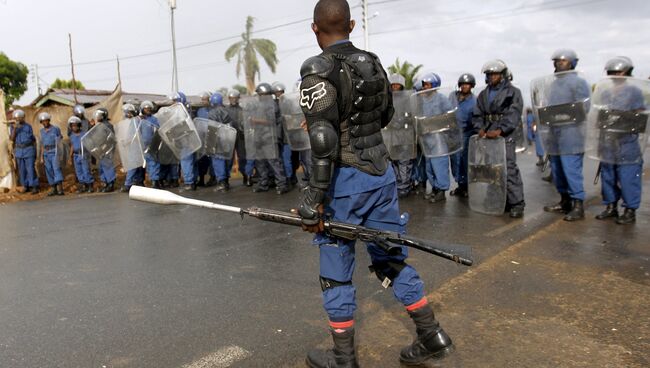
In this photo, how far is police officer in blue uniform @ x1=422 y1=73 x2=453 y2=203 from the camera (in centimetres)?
704

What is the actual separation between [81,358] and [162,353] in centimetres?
47

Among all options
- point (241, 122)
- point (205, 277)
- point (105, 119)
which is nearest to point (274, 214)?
point (205, 277)

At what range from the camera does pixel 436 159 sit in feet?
24.2

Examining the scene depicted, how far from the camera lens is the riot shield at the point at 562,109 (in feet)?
18.5

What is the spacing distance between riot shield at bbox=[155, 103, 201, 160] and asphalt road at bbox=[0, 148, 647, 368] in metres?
2.61

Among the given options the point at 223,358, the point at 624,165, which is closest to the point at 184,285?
the point at 223,358

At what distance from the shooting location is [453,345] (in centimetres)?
275

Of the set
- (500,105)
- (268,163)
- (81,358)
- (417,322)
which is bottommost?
(81,358)

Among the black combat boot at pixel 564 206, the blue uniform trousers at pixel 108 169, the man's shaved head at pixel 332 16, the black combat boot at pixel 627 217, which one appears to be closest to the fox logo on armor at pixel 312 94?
the man's shaved head at pixel 332 16

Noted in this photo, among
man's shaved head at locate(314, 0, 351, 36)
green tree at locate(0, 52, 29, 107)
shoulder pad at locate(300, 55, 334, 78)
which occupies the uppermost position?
green tree at locate(0, 52, 29, 107)

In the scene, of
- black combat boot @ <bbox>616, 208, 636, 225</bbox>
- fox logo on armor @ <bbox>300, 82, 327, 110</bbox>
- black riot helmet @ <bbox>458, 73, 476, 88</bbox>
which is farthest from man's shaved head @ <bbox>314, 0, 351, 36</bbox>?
black riot helmet @ <bbox>458, 73, 476, 88</bbox>

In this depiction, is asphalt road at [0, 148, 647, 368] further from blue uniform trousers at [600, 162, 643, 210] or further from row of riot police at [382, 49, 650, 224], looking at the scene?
blue uniform trousers at [600, 162, 643, 210]

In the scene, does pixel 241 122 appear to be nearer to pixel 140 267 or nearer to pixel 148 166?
pixel 148 166

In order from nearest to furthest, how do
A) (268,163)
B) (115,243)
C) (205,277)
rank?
(205,277)
(115,243)
(268,163)
